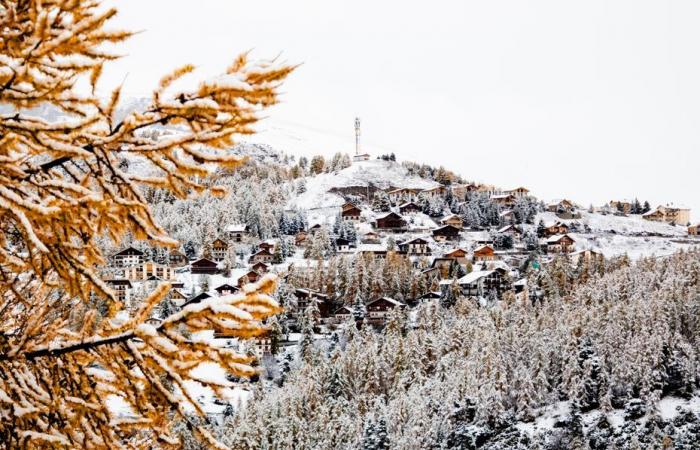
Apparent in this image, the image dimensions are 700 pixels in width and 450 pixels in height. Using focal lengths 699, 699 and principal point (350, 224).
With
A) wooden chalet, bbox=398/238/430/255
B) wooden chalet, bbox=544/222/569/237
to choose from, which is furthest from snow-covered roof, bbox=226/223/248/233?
wooden chalet, bbox=544/222/569/237

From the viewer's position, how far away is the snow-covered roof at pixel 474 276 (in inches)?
2101

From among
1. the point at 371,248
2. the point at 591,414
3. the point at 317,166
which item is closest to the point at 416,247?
the point at 371,248

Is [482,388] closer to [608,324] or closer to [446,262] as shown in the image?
[608,324]

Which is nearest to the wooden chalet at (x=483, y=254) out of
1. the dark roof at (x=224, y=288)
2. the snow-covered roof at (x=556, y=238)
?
the snow-covered roof at (x=556, y=238)

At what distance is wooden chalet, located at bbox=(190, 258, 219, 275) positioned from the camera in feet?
198

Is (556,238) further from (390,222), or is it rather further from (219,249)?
(219,249)

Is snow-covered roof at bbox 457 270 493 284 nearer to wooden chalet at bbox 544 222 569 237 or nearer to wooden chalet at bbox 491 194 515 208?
wooden chalet at bbox 544 222 569 237

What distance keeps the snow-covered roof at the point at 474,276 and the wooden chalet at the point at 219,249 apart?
24.4m

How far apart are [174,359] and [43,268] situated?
→ 626 mm

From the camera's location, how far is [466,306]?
150ft

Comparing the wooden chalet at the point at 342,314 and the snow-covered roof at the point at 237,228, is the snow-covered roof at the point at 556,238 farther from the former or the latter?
the snow-covered roof at the point at 237,228

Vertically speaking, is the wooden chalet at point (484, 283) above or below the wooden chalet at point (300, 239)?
below

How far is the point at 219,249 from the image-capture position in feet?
222

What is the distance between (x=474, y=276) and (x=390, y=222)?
2124cm
